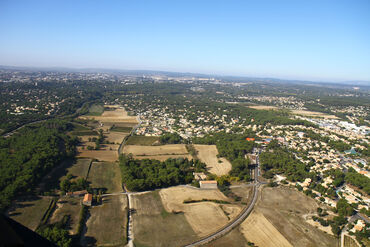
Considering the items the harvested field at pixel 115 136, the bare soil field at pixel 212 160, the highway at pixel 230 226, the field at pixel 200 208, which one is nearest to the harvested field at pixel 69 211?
the field at pixel 200 208

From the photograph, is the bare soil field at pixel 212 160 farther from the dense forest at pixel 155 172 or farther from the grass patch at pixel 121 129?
the grass patch at pixel 121 129

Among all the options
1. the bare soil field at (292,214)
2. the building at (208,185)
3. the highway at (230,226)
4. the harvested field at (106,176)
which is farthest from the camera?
the building at (208,185)

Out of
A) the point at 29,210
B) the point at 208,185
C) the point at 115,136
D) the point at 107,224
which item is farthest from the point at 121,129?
the point at 107,224

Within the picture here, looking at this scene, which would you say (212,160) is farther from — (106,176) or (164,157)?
(106,176)

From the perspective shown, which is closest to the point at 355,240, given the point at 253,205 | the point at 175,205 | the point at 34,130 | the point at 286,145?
the point at 253,205

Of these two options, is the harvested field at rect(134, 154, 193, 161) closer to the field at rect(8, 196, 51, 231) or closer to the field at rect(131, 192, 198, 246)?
the field at rect(131, 192, 198, 246)

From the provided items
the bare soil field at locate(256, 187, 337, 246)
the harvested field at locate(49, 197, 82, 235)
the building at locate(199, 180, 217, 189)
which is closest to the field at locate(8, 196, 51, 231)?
the harvested field at locate(49, 197, 82, 235)
